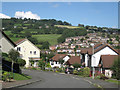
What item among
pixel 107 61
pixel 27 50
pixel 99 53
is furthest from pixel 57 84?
pixel 27 50

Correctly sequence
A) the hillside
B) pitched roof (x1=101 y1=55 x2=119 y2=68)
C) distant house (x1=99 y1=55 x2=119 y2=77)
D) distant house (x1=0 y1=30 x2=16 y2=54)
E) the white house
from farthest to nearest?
the hillside < the white house < pitched roof (x1=101 y1=55 x2=119 y2=68) < distant house (x1=99 y1=55 x2=119 y2=77) < distant house (x1=0 y1=30 x2=16 y2=54)

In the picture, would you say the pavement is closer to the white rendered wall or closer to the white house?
the white rendered wall

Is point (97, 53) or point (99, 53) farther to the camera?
point (99, 53)

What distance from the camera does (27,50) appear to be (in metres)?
69.1

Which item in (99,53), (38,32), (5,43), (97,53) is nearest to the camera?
(5,43)

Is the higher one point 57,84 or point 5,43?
point 5,43

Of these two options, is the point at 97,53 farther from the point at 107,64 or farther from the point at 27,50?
the point at 27,50

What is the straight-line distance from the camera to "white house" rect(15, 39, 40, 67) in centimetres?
6744

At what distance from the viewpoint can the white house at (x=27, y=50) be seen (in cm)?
6744

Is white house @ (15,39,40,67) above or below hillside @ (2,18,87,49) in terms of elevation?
below

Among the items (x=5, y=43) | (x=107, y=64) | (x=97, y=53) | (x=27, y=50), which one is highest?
(x=27, y=50)

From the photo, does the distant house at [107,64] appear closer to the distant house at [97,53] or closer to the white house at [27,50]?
the distant house at [97,53]

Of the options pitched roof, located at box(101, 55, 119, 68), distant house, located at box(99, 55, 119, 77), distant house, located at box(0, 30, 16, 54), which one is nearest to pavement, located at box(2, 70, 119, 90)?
distant house, located at box(0, 30, 16, 54)

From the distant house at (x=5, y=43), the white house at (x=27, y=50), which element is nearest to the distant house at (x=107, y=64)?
the distant house at (x=5, y=43)
